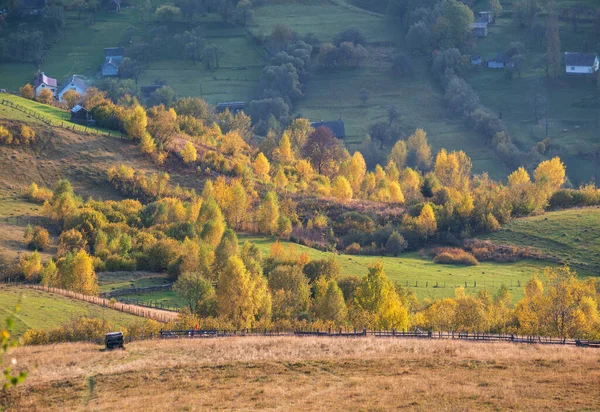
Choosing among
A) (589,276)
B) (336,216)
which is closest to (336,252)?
(336,216)

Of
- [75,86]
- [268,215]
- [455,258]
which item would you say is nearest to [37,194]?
[268,215]

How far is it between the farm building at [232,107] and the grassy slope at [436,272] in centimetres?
7013

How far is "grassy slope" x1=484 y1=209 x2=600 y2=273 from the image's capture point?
115 metres

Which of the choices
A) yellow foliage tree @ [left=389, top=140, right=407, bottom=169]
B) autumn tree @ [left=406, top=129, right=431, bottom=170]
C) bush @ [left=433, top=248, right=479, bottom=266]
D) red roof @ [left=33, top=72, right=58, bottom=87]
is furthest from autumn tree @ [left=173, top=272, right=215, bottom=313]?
red roof @ [left=33, top=72, right=58, bottom=87]

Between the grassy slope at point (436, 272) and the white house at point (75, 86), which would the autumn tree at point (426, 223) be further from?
the white house at point (75, 86)

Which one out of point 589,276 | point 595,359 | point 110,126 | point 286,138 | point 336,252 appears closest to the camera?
point 595,359

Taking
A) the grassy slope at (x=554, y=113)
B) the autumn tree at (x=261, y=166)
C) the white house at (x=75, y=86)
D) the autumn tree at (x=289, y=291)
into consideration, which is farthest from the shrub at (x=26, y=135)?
the grassy slope at (x=554, y=113)

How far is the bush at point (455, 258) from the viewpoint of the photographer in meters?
117

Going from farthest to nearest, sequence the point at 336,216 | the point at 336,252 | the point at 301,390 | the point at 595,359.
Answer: the point at 336,216
the point at 336,252
the point at 595,359
the point at 301,390

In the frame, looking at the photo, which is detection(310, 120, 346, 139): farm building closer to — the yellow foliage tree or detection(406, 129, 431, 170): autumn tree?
the yellow foliage tree

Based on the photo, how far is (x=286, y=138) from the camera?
16288 centimetres

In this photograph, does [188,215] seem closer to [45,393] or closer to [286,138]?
[286,138]

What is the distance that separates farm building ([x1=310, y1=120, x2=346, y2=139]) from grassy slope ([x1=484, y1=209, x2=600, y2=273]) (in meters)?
56.5

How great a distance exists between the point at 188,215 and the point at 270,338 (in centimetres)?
5676
